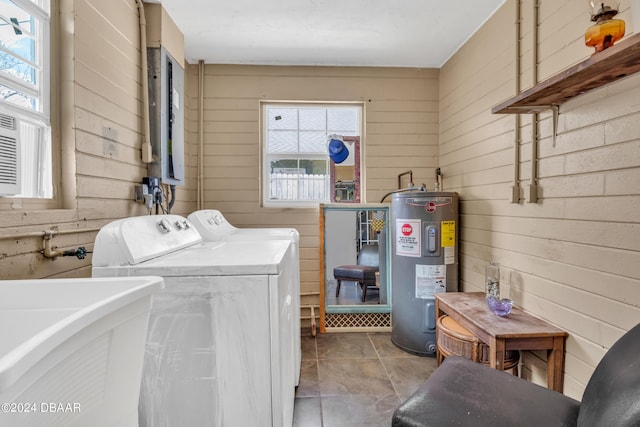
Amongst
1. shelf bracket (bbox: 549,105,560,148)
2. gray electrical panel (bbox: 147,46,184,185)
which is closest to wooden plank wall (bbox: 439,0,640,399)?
shelf bracket (bbox: 549,105,560,148)

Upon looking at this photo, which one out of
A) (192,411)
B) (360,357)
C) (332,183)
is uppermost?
(332,183)

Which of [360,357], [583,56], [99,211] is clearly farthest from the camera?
[360,357]

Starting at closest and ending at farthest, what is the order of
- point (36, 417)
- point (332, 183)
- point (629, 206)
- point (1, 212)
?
point (36, 417)
point (1, 212)
point (629, 206)
point (332, 183)

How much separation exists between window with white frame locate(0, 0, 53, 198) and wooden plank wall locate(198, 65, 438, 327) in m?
1.77

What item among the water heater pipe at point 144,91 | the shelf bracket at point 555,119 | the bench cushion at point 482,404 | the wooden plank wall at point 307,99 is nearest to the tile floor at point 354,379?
the wooden plank wall at point 307,99

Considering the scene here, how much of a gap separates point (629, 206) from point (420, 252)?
4.63 feet

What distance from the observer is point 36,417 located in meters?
0.50

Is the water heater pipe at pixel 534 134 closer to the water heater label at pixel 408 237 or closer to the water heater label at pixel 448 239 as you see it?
the water heater label at pixel 448 239

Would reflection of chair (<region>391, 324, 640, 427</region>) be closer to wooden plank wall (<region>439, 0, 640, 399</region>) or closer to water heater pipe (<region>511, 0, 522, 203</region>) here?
wooden plank wall (<region>439, 0, 640, 399</region>)

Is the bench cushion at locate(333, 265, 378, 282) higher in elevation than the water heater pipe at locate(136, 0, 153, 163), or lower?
lower

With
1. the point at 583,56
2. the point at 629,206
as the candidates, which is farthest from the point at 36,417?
the point at 583,56

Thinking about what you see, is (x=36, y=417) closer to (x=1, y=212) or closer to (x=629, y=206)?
(x=1, y=212)

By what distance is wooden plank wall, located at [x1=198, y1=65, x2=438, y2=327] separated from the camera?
3.23 meters

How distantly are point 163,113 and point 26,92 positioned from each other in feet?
3.11
